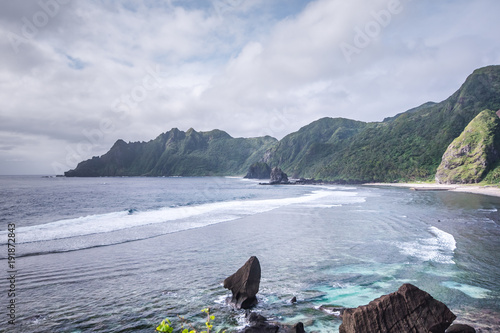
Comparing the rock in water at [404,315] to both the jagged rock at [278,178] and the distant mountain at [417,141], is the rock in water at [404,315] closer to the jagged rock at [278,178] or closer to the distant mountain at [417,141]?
the distant mountain at [417,141]

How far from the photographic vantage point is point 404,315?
22.6 feet

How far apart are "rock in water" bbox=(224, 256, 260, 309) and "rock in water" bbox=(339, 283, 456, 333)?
4519 millimetres

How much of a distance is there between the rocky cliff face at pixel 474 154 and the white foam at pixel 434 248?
3049 inches

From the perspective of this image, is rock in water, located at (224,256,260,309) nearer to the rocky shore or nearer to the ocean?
the ocean

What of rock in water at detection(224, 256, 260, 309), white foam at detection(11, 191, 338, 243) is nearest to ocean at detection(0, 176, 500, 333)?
white foam at detection(11, 191, 338, 243)

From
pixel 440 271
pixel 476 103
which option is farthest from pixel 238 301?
pixel 476 103

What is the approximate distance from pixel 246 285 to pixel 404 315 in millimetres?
5692

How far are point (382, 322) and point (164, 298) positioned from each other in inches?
343

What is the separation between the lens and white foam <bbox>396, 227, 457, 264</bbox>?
55.0 ft

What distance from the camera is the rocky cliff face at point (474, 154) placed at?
8088 centimetres

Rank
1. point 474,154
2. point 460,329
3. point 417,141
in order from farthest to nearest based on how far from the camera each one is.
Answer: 1. point 417,141
2. point 474,154
3. point 460,329

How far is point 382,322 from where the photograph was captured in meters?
6.80

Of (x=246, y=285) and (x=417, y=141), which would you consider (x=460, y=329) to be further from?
(x=417, y=141)

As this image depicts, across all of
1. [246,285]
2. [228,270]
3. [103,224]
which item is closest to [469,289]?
[246,285]
